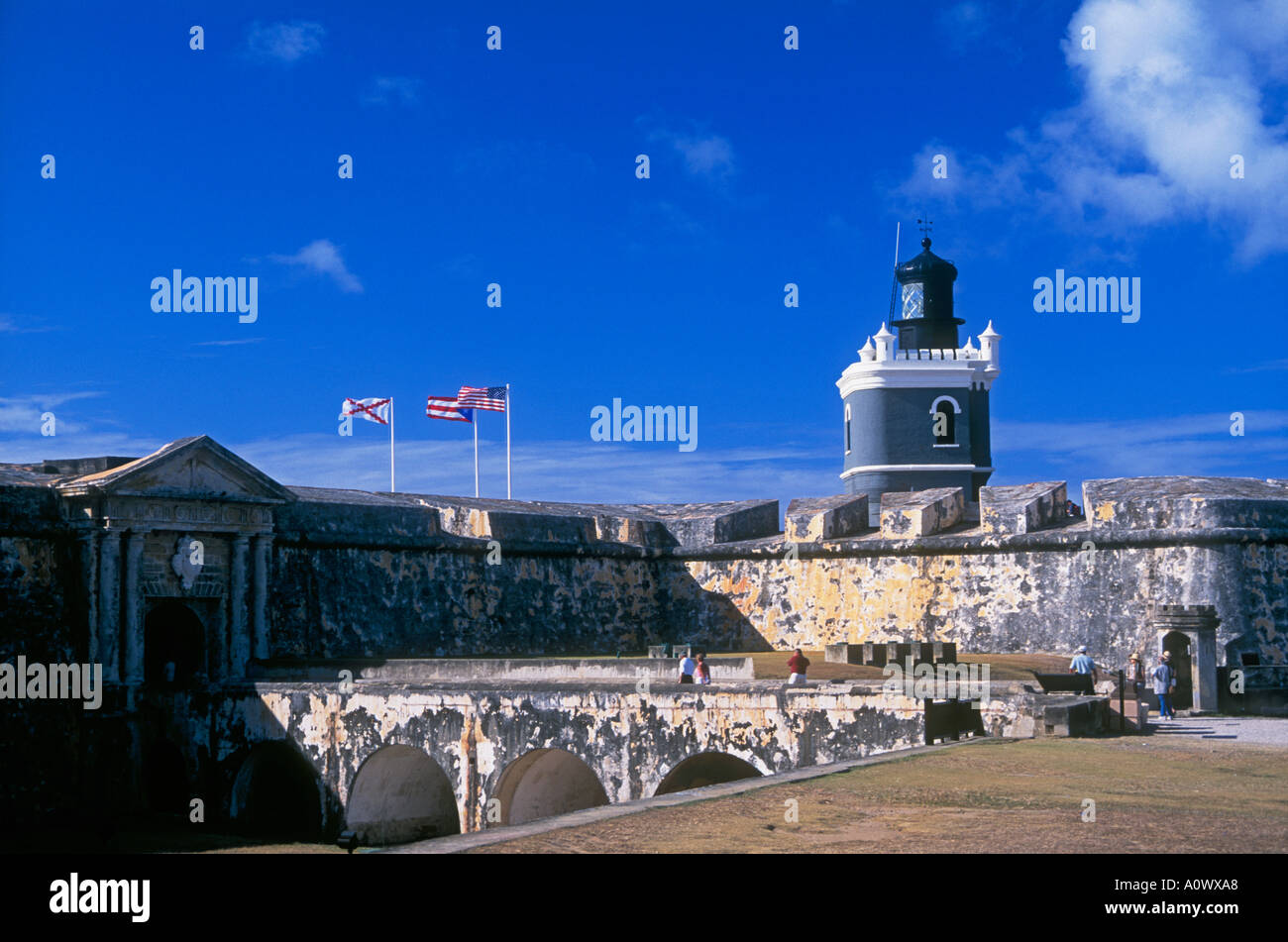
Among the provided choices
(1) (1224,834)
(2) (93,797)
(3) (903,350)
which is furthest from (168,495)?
(3) (903,350)

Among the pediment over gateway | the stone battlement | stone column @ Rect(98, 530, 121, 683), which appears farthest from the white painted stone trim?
stone column @ Rect(98, 530, 121, 683)

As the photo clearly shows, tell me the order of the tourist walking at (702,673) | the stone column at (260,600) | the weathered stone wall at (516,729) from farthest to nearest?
the stone column at (260,600)
the tourist walking at (702,673)
the weathered stone wall at (516,729)

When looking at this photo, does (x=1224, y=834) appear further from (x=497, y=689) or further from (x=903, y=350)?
(x=903, y=350)

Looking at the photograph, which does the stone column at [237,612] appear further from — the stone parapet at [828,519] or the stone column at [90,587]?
the stone parapet at [828,519]

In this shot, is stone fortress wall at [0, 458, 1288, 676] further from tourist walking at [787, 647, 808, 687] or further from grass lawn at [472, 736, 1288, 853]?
grass lawn at [472, 736, 1288, 853]

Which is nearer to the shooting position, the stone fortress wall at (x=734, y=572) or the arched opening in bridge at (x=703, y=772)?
the arched opening in bridge at (x=703, y=772)

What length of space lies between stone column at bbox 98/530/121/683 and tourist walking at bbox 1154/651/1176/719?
46.4 feet

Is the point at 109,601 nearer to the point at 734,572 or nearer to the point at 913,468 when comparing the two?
the point at 734,572

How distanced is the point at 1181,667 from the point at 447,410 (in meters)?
14.9

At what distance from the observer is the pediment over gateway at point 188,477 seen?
19.7 m

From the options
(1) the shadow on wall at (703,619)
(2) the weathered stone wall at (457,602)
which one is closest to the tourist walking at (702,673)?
(2) the weathered stone wall at (457,602)

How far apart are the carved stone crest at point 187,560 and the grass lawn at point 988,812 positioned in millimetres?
13040

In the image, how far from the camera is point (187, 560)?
2061cm
